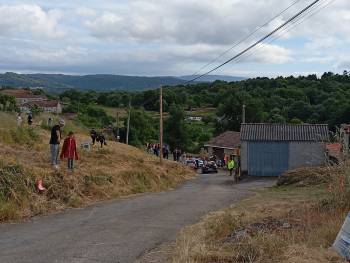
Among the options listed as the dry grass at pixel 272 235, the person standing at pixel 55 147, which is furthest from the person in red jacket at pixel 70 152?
the dry grass at pixel 272 235

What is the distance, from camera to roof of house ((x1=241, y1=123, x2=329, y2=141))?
129 ft

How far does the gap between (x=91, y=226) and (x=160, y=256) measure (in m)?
3.13

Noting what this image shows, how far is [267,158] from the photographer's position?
39.4m

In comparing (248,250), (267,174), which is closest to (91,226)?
(248,250)

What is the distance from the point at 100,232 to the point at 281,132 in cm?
3070

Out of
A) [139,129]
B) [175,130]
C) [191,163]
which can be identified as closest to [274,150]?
[191,163]

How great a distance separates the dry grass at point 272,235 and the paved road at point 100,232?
793 millimetres

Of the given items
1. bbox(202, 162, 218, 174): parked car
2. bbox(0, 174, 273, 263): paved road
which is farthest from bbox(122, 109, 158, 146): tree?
bbox(0, 174, 273, 263): paved road

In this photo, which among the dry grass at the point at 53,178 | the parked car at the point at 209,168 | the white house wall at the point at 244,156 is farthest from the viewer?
the parked car at the point at 209,168

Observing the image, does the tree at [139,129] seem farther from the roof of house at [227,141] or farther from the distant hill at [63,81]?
the distant hill at [63,81]

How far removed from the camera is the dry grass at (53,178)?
42.7 feet

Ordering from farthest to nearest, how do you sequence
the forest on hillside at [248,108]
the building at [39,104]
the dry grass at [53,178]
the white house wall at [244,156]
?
the forest on hillside at [248,108] < the building at [39,104] < the white house wall at [244,156] < the dry grass at [53,178]

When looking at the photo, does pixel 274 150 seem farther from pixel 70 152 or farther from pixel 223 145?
pixel 223 145

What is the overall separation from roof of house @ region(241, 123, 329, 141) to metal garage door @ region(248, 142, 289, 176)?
42 cm
